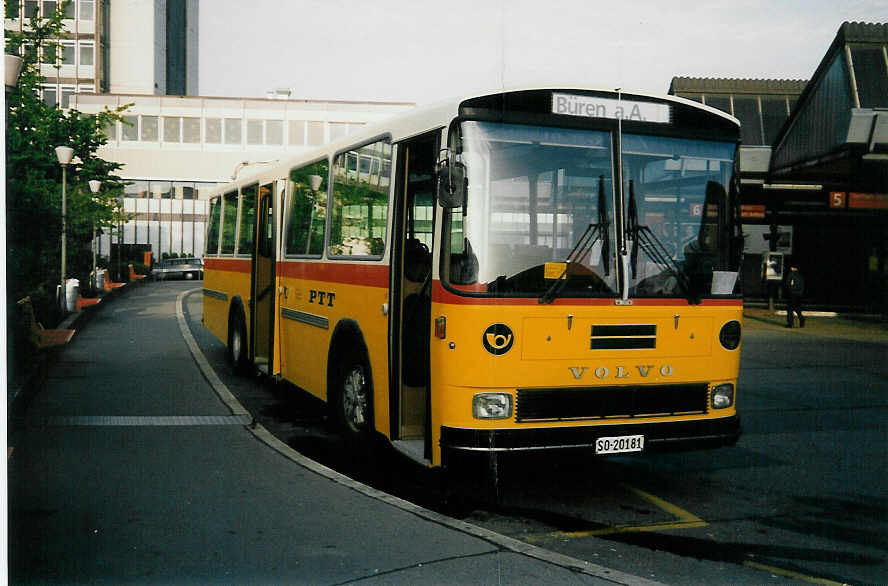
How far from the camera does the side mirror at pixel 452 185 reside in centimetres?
614

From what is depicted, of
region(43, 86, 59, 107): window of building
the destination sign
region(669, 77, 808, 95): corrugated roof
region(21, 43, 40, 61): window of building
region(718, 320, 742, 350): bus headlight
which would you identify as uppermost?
region(669, 77, 808, 95): corrugated roof

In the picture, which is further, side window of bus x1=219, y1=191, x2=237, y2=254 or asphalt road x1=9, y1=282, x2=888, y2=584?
side window of bus x1=219, y1=191, x2=237, y2=254

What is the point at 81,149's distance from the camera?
23.1m

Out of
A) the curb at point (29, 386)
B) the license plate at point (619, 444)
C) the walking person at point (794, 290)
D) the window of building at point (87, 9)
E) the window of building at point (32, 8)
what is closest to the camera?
the license plate at point (619, 444)

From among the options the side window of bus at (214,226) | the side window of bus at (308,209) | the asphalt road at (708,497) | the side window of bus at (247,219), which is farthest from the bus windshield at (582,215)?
the side window of bus at (214,226)

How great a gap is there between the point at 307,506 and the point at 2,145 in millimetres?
3124

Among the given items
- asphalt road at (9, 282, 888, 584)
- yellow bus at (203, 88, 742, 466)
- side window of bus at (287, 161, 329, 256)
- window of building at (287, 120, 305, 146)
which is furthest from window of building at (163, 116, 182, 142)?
yellow bus at (203, 88, 742, 466)

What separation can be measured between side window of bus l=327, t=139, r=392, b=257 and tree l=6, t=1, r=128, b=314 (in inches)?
210

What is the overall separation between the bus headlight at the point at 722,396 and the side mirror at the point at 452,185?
7.98 feet

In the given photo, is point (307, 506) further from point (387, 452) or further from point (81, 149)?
point (81, 149)

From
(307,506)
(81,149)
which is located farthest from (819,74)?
(307,506)

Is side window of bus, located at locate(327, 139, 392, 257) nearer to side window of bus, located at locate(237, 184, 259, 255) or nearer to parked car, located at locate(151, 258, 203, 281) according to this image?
side window of bus, located at locate(237, 184, 259, 255)

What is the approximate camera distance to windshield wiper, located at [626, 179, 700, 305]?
21.7ft

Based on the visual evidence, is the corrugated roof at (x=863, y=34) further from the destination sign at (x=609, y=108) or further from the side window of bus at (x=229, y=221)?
the destination sign at (x=609, y=108)
